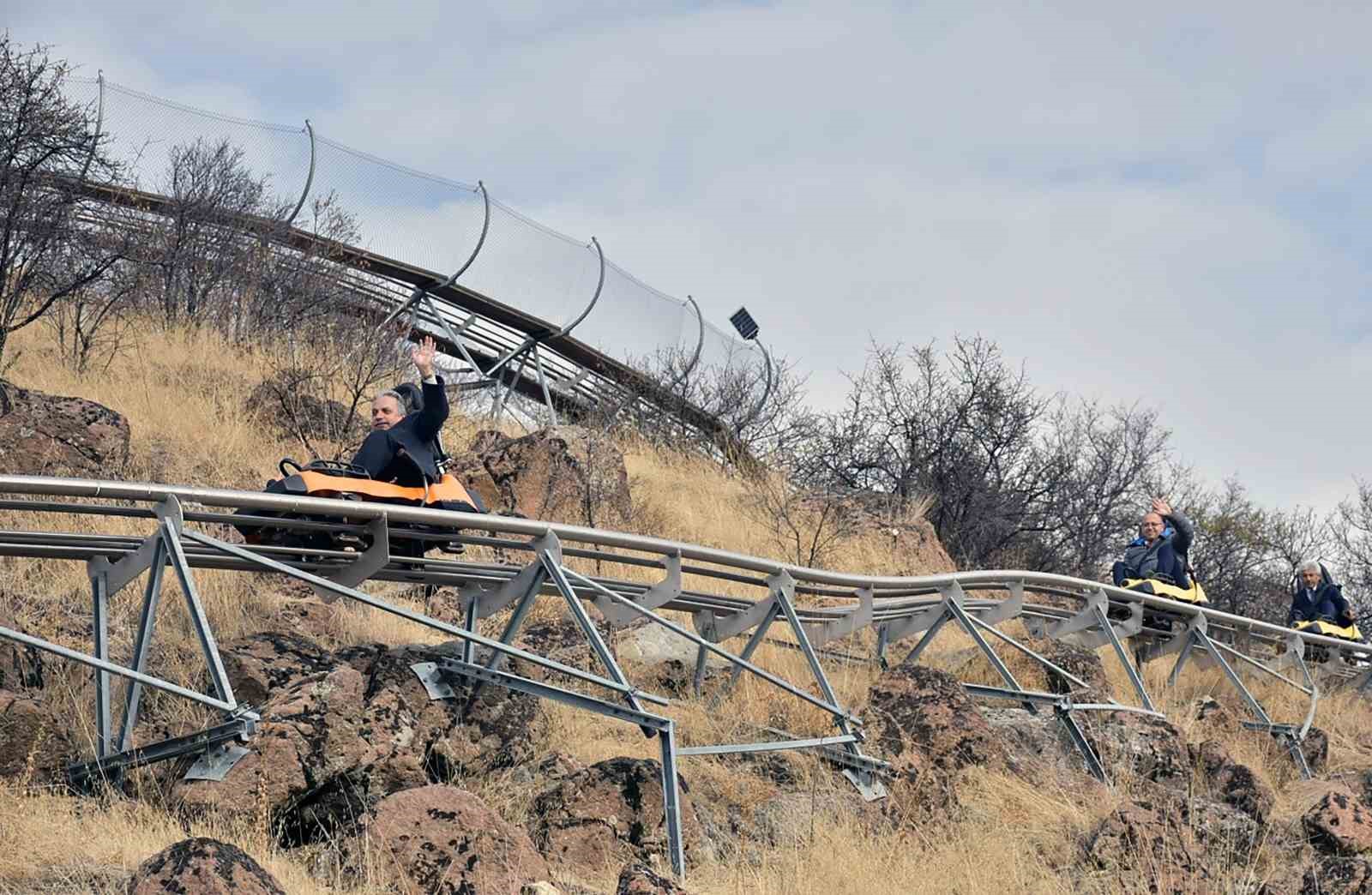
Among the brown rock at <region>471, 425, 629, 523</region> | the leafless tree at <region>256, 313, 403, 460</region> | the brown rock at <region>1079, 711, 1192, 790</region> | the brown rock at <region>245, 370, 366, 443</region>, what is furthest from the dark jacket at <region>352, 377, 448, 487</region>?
the brown rock at <region>245, 370, 366, 443</region>

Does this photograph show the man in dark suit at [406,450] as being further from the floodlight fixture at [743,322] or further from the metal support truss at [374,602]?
the floodlight fixture at [743,322]

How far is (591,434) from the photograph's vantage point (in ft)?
59.2

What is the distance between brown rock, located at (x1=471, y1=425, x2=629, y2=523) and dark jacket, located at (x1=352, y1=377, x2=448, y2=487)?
484cm

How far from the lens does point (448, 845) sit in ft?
26.2

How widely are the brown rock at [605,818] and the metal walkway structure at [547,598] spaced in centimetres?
19

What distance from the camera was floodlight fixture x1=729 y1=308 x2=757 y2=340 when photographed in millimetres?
28734

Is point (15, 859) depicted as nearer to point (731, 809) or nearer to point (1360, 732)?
point (731, 809)

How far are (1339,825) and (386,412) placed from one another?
6.75 m

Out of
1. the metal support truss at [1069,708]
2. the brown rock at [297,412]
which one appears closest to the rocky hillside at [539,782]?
the metal support truss at [1069,708]

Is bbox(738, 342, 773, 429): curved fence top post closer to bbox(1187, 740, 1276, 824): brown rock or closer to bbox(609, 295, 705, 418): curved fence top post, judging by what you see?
bbox(609, 295, 705, 418): curved fence top post

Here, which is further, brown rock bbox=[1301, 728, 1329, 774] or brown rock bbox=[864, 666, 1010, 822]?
brown rock bbox=[1301, 728, 1329, 774]

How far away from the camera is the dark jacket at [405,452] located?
1104 centimetres

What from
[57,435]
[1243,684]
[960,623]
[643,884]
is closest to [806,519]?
[1243,684]

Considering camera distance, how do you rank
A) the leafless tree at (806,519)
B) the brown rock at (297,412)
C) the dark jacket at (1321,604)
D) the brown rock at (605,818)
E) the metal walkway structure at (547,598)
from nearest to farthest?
the metal walkway structure at (547,598), the brown rock at (605,818), the brown rock at (297,412), the leafless tree at (806,519), the dark jacket at (1321,604)
